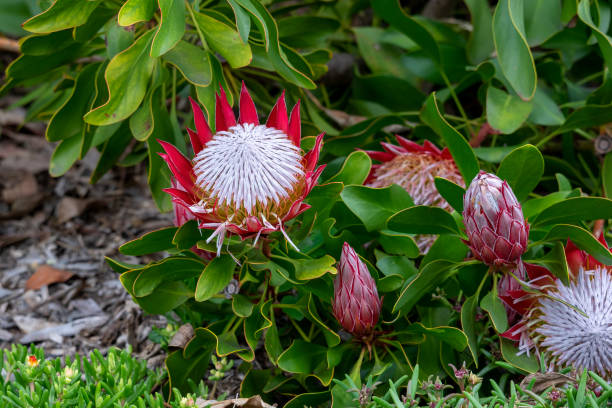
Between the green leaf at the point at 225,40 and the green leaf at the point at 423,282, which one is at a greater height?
the green leaf at the point at 225,40

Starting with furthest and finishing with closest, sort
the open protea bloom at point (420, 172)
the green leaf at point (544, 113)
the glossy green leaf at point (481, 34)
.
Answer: the glossy green leaf at point (481, 34) < the green leaf at point (544, 113) < the open protea bloom at point (420, 172)

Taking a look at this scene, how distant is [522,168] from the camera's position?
4.64ft

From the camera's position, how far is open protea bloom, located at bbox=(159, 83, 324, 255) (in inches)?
48.9

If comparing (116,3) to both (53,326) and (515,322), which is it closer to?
(53,326)

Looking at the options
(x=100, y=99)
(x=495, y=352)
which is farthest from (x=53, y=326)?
(x=495, y=352)

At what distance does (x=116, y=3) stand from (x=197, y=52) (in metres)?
0.26

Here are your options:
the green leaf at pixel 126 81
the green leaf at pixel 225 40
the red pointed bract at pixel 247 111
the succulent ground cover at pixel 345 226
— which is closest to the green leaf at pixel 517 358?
the succulent ground cover at pixel 345 226

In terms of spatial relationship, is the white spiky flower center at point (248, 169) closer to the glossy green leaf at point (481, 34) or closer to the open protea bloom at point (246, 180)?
the open protea bloom at point (246, 180)

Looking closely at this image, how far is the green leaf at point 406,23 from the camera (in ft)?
6.15

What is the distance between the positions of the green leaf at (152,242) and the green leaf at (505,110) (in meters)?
0.88

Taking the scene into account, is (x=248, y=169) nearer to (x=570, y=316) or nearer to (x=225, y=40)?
(x=225, y=40)

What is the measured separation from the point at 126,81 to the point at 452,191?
2.62ft

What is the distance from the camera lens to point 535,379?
1.30 m

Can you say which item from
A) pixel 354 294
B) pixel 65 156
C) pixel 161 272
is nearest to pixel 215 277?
pixel 161 272
